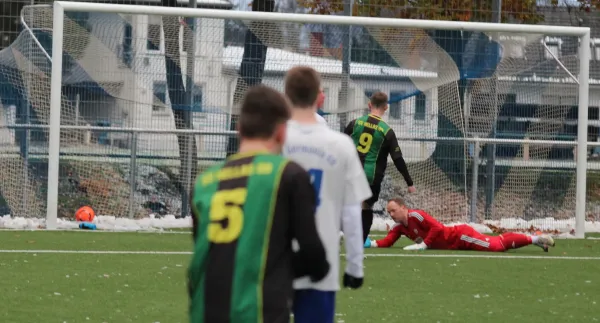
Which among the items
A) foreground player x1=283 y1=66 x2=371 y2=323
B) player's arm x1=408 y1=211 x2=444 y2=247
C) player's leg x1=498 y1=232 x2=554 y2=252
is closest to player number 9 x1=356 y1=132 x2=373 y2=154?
player's arm x1=408 y1=211 x2=444 y2=247

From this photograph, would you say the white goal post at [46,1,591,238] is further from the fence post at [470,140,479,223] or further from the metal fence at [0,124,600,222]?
the fence post at [470,140,479,223]

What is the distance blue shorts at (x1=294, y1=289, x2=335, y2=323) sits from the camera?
4.86 m

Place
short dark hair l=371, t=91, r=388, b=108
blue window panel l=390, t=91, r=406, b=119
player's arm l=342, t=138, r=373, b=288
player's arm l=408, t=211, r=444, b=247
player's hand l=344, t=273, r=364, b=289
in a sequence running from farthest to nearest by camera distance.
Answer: blue window panel l=390, t=91, r=406, b=119 < player's arm l=408, t=211, r=444, b=247 < short dark hair l=371, t=91, r=388, b=108 < player's arm l=342, t=138, r=373, b=288 < player's hand l=344, t=273, r=364, b=289

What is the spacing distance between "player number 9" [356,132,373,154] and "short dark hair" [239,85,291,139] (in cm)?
755

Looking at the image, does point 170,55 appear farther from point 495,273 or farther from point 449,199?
point 495,273

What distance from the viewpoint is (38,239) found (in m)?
13.2

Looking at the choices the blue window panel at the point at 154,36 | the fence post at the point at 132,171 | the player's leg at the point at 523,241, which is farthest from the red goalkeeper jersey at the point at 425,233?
the blue window panel at the point at 154,36

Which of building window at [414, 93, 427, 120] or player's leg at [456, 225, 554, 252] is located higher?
building window at [414, 93, 427, 120]

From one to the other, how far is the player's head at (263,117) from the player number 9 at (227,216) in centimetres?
21

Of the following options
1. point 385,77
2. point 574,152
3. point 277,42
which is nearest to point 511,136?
point 574,152

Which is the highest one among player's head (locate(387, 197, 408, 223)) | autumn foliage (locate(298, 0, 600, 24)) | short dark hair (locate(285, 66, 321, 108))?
autumn foliage (locate(298, 0, 600, 24))

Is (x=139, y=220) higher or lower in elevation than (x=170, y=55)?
lower

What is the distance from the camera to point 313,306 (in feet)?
16.0

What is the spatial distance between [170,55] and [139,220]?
225 centimetres
